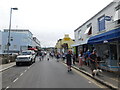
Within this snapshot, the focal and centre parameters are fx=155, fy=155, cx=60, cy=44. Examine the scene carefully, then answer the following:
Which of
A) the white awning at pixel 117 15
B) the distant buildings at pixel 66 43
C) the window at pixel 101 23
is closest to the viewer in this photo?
the white awning at pixel 117 15

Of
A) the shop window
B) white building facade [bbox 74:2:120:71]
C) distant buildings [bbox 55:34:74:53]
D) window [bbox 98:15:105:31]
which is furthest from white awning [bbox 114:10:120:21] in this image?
distant buildings [bbox 55:34:74:53]

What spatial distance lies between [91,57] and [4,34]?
4872 centimetres

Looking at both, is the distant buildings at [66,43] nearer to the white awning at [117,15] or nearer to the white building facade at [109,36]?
the white building facade at [109,36]

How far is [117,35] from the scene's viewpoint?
33.0ft

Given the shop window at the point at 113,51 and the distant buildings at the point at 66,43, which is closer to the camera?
the shop window at the point at 113,51

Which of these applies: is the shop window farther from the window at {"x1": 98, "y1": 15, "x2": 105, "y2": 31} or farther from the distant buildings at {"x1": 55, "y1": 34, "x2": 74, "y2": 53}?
the distant buildings at {"x1": 55, "y1": 34, "x2": 74, "y2": 53}

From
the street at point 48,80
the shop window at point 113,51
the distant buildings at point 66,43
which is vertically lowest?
the street at point 48,80

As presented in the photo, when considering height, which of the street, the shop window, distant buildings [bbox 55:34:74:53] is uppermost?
distant buildings [bbox 55:34:74:53]

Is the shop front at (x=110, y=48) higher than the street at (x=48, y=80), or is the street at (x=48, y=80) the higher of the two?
the shop front at (x=110, y=48)

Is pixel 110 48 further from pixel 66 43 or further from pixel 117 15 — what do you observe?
pixel 66 43

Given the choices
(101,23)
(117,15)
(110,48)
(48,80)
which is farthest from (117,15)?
(48,80)

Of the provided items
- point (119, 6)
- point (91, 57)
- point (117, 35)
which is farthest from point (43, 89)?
point (119, 6)

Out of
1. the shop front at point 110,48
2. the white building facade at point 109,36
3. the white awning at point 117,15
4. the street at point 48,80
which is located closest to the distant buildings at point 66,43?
the white building facade at point 109,36

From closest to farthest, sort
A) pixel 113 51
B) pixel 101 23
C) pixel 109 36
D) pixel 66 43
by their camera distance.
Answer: pixel 109 36 → pixel 113 51 → pixel 101 23 → pixel 66 43
